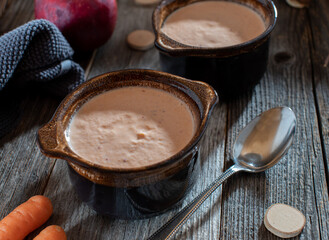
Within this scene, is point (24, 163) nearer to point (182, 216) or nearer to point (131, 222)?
point (131, 222)

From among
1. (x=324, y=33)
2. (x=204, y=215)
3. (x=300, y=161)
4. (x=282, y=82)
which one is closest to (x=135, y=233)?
(x=204, y=215)

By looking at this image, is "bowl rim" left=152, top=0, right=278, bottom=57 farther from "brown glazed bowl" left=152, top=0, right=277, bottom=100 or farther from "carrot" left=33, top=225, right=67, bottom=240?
"carrot" left=33, top=225, right=67, bottom=240

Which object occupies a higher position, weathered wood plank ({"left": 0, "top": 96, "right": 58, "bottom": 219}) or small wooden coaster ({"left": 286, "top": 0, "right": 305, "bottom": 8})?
weathered wood plank ({"left": 0, "top": 96, "right": 58, "bottom": 219})

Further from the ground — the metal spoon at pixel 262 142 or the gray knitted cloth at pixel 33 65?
the gray knitted cloth at pixel 33 65

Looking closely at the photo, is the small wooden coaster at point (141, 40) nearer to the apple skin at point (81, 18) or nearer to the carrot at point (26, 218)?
the apple skin at point (81, 18)

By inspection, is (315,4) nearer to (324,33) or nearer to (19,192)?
(324,33)

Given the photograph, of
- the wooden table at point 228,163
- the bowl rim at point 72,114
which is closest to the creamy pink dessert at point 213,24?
the wooden table at point 228,163

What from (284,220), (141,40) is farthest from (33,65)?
(284,220)

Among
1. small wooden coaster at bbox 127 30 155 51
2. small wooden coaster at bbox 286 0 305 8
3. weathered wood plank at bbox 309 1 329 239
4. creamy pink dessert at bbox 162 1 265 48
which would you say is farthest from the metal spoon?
small wooden coaster at bbox 286 0 305 8
